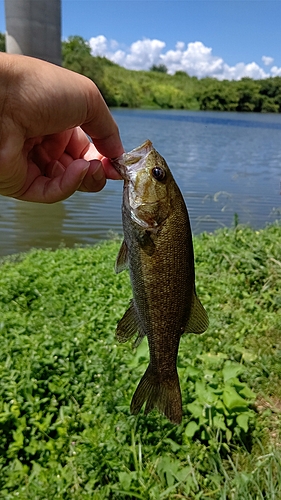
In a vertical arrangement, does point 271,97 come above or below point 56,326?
above

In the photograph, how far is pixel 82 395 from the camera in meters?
3.47

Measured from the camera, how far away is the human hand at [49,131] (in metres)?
1.76

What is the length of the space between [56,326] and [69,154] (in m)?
2.22

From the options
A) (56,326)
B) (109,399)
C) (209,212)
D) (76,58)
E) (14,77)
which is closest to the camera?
(14,77)

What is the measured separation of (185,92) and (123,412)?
72.3 metres

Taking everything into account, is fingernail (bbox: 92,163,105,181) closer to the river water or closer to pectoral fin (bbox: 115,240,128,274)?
pectoral fin (bbox: 115,240,128,274)

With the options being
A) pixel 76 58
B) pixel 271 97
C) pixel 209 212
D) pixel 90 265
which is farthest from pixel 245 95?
pixel 90 265

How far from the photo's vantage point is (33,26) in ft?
28.3

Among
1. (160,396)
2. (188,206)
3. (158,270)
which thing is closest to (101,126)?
(158,270)

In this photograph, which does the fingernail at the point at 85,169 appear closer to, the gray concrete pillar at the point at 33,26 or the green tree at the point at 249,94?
the gray concrete pillar at the point at 33,26

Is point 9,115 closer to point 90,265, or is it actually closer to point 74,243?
point 90,265

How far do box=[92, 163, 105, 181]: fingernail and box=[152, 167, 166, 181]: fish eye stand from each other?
418mm

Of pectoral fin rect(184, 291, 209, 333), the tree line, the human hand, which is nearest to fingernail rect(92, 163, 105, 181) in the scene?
the human hand

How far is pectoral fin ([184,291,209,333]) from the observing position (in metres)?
1.82
